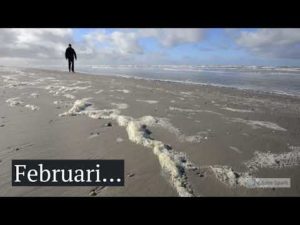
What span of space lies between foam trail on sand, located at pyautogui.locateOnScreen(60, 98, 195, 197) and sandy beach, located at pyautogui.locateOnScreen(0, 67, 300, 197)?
1 centimetres

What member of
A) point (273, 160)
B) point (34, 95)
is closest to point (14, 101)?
point (34, 95)

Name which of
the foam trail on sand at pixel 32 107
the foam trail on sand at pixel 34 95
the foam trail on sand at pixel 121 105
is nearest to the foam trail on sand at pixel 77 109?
the foam trail on sand at pixel 121 105

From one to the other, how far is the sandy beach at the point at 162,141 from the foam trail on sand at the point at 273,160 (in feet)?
0.04

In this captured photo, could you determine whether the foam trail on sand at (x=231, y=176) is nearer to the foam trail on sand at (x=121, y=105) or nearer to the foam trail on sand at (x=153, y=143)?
the foam trail on sand at (x=153, y=143)

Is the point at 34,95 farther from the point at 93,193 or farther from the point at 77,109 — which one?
the point at 93,193

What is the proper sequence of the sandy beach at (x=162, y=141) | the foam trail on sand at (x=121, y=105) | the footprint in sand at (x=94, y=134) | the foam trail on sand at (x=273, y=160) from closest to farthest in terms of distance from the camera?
the sandy beach at (x=162, y=141)
the foam trail on sand at (x=273, y=160)
the footprint in sand at (x=94, y=134)
the foam trail on sand at (x=121, y=105)

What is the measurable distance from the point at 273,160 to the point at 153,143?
5.71 feet

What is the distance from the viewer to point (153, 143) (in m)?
4.65

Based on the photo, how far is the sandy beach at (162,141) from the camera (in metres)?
3.57
